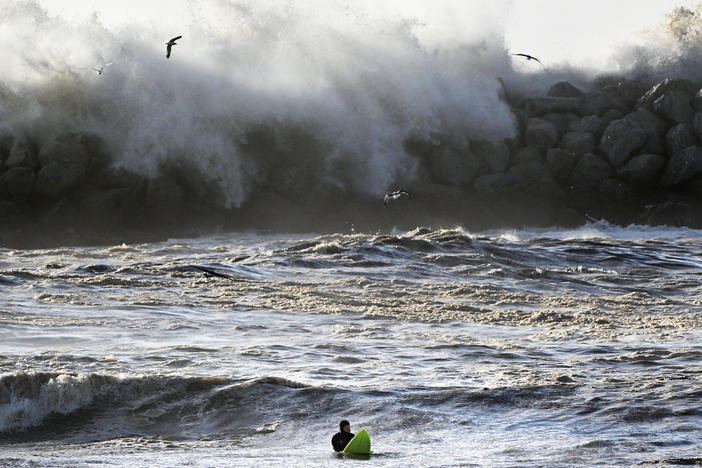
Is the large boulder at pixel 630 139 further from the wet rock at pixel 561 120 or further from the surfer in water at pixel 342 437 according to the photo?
the surfer in water at pixel 342 437

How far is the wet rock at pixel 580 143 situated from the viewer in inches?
904

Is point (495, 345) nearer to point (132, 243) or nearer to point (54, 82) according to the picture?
point (132, 243)

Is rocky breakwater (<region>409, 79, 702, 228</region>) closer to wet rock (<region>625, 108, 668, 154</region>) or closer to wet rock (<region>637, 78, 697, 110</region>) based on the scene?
wet rock (<region>625, 108, 668, 154</region>)

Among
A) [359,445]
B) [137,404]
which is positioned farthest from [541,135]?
[359,445]

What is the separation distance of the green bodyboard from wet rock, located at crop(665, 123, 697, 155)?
18.2m

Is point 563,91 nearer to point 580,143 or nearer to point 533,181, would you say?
point 580,143

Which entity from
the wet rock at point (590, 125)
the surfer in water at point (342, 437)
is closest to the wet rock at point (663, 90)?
the wet rock at point (590, 125)

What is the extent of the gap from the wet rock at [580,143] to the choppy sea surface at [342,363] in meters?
8.43

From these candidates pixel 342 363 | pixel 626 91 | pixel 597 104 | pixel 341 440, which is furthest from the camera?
pixel 626 91

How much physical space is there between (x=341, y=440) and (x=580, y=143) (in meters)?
17.5

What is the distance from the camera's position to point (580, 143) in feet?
75.5

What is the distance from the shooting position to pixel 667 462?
233 inches

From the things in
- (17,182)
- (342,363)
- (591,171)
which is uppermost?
(591,171)

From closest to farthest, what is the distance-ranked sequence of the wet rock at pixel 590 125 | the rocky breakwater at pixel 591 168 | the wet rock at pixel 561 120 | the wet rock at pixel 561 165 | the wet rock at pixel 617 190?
the rocky breakwater at pixel 591 168
the wet rock at pixel 617 190
the wet rock at pixel 561 165
the wet rock at pixel 590 125
the wet rock at pixel 561 120
